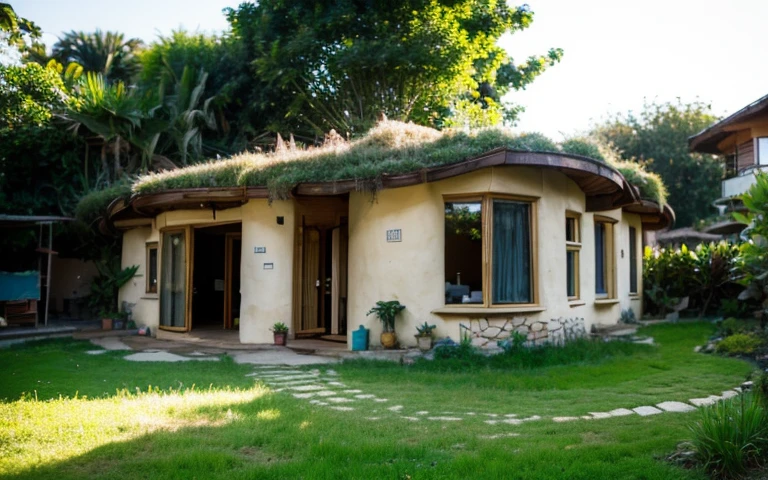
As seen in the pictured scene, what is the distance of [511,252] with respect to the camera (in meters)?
10.1

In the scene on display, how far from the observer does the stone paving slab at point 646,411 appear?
618 centimetres

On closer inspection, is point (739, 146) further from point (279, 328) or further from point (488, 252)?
point (279, 328)

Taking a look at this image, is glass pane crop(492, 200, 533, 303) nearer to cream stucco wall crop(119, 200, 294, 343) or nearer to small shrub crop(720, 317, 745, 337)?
cream stucco wall crop(119, 200, 294, 343)

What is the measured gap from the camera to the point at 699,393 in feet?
23.3

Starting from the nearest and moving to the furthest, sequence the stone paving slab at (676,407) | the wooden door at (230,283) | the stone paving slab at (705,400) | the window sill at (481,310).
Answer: the stone paving slab at (676,407) → the stone paving slab at (705,400) → the window sill at (481,310) → the wooden door at (230,283)

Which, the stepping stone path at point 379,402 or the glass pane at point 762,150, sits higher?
the glass pane at point 762,150

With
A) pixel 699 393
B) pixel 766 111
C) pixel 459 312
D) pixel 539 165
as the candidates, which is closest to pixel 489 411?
pixel 699 393

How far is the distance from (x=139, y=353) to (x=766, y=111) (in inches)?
779

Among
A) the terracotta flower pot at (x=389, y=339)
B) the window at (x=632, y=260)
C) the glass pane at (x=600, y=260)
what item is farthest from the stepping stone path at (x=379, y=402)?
the window at (x=632, y=260)

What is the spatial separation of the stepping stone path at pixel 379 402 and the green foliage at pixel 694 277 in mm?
8562

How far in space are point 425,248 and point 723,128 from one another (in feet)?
54.0

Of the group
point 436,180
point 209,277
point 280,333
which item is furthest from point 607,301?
point 209,277

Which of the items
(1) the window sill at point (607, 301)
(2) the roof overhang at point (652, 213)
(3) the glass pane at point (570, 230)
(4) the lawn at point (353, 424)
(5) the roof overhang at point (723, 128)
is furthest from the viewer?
(5) the roof overhang at point (723, 128)

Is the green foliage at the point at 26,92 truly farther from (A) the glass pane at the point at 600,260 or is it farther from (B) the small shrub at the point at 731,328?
(B) the small shrub at the point at 731,328
